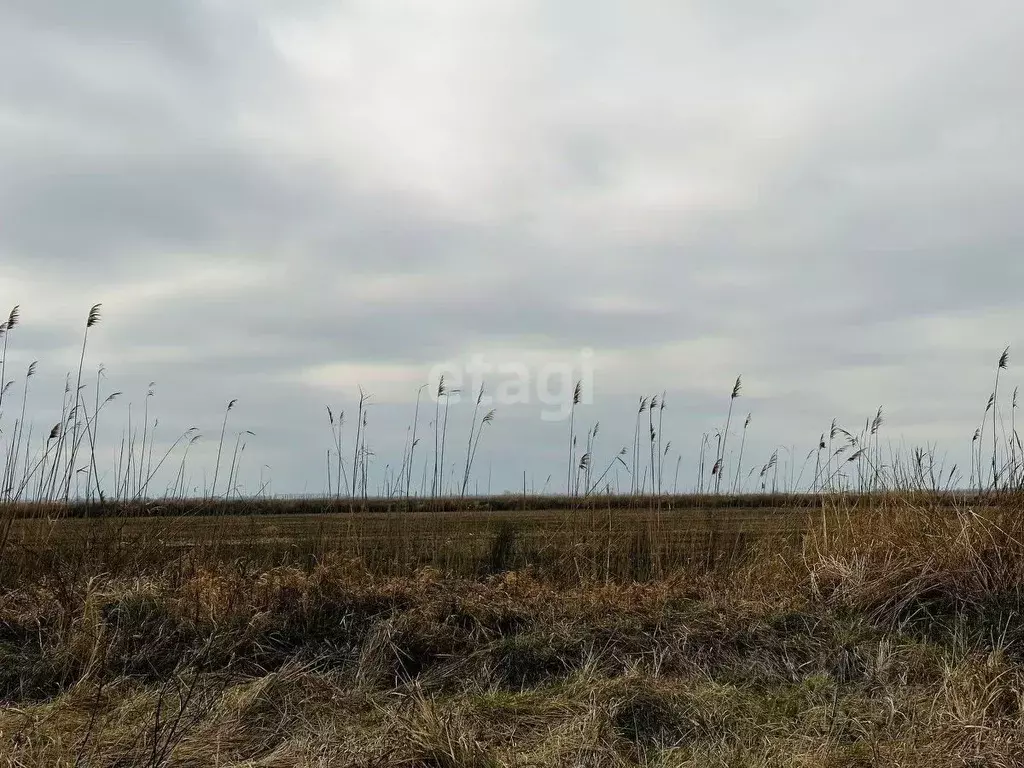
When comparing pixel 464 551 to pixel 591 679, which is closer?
pixel 591 679

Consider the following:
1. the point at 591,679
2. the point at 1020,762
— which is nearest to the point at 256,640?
the point at 591,679

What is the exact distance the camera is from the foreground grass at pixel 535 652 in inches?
126

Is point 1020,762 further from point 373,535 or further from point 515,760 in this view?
point 373,535

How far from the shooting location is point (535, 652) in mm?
4484

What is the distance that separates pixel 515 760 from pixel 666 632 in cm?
190

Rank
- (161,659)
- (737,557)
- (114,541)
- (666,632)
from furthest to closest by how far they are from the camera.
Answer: (737,557), (114,541), (666,632), (161,659)

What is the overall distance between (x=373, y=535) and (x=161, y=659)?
9.06 feet

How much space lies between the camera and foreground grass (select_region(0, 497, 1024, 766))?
3.19 m

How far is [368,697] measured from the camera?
12.3ft

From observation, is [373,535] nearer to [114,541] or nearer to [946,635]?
[114,541]

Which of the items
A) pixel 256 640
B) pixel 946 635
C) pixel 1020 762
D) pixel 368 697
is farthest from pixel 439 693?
pixel 946 635

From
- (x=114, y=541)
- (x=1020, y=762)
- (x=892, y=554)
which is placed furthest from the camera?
(x=114, y=541)

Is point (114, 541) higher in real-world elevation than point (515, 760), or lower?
higher

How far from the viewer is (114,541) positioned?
6.33 m
